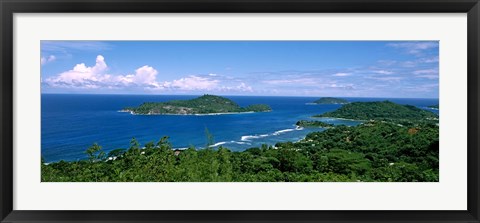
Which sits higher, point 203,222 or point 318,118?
point 318,118

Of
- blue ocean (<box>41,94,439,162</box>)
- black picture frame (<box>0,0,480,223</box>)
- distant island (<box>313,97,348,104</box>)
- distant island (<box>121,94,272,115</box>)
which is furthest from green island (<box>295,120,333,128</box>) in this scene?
black picture frame (<box>0,0,480,223</box>)

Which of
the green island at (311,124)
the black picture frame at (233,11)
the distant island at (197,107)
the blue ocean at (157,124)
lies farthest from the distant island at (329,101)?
the black picture frame at (233,11)

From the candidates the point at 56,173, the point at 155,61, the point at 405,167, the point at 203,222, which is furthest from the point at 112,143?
the point at 405,167

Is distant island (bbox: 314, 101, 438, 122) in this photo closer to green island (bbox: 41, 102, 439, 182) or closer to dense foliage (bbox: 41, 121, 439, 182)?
green island (bbox: 41, 102, 439, 182)

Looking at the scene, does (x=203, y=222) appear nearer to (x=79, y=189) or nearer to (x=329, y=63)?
(x=79, y=189)

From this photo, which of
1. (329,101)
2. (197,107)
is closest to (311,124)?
(329,101)

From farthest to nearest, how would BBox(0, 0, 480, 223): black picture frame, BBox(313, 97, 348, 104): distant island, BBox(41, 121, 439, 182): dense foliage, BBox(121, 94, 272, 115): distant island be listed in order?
1. BBox(313, 97, 348, 104): distant island
2. BBox(121, 94, 272, 115): distant island
3. BBox(41, 121, 439, 182): dense foliage
4. BBox(0, 0, 480, 223): black picture frame

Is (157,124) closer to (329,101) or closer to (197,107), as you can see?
(197,107)
